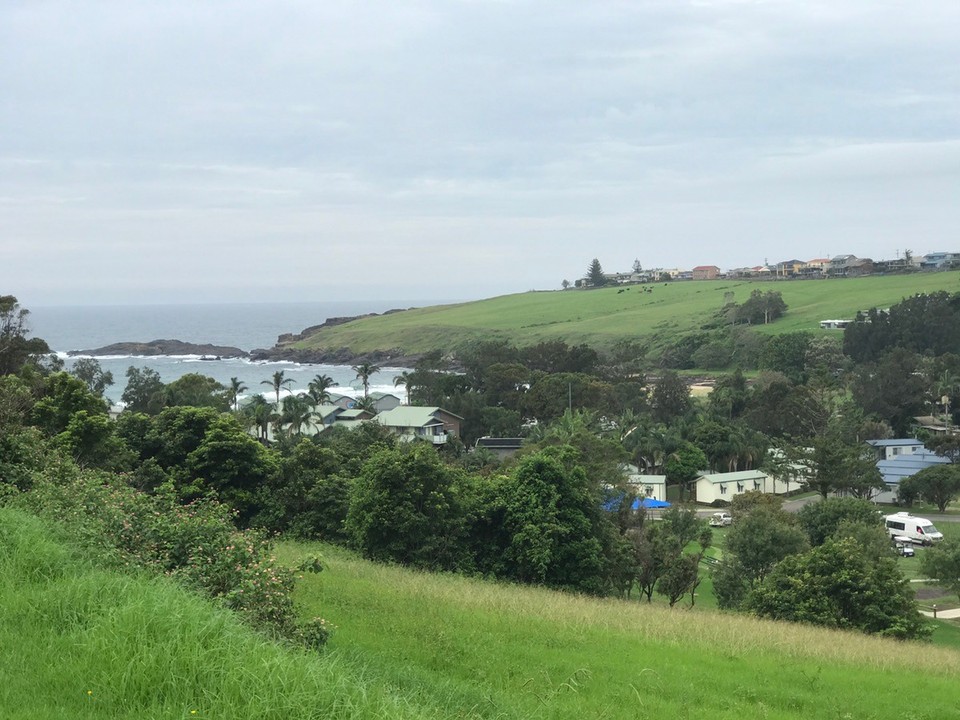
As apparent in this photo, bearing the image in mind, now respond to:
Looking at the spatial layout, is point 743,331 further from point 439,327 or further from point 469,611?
point 469,611

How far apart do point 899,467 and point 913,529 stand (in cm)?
1679

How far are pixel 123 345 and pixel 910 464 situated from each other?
123 meters

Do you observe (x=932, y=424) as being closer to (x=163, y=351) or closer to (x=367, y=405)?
(x=367, y=405)

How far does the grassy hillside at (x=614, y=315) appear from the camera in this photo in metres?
133

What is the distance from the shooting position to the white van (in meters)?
43.3

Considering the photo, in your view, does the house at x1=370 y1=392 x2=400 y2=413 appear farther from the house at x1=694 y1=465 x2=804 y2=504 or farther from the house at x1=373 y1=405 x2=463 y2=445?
the house at x1=694 y1=465 x2=804 y2=504

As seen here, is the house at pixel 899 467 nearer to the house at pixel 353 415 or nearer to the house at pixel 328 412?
the house at pixel 353 415

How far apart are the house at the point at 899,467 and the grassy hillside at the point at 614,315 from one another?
60.1 meters

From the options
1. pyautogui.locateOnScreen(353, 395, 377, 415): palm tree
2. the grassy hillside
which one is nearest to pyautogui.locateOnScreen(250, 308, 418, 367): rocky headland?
the grassy hillside

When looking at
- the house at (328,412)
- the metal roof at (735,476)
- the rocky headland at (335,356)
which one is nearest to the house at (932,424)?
the metal roof at (735,476)

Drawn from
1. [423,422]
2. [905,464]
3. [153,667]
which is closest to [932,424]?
[905,464]

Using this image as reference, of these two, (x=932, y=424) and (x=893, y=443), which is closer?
(x=893, y=443)

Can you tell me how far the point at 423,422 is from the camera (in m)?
63.8

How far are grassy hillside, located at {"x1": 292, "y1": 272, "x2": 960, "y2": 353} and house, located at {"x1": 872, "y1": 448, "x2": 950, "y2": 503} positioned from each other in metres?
60.1
